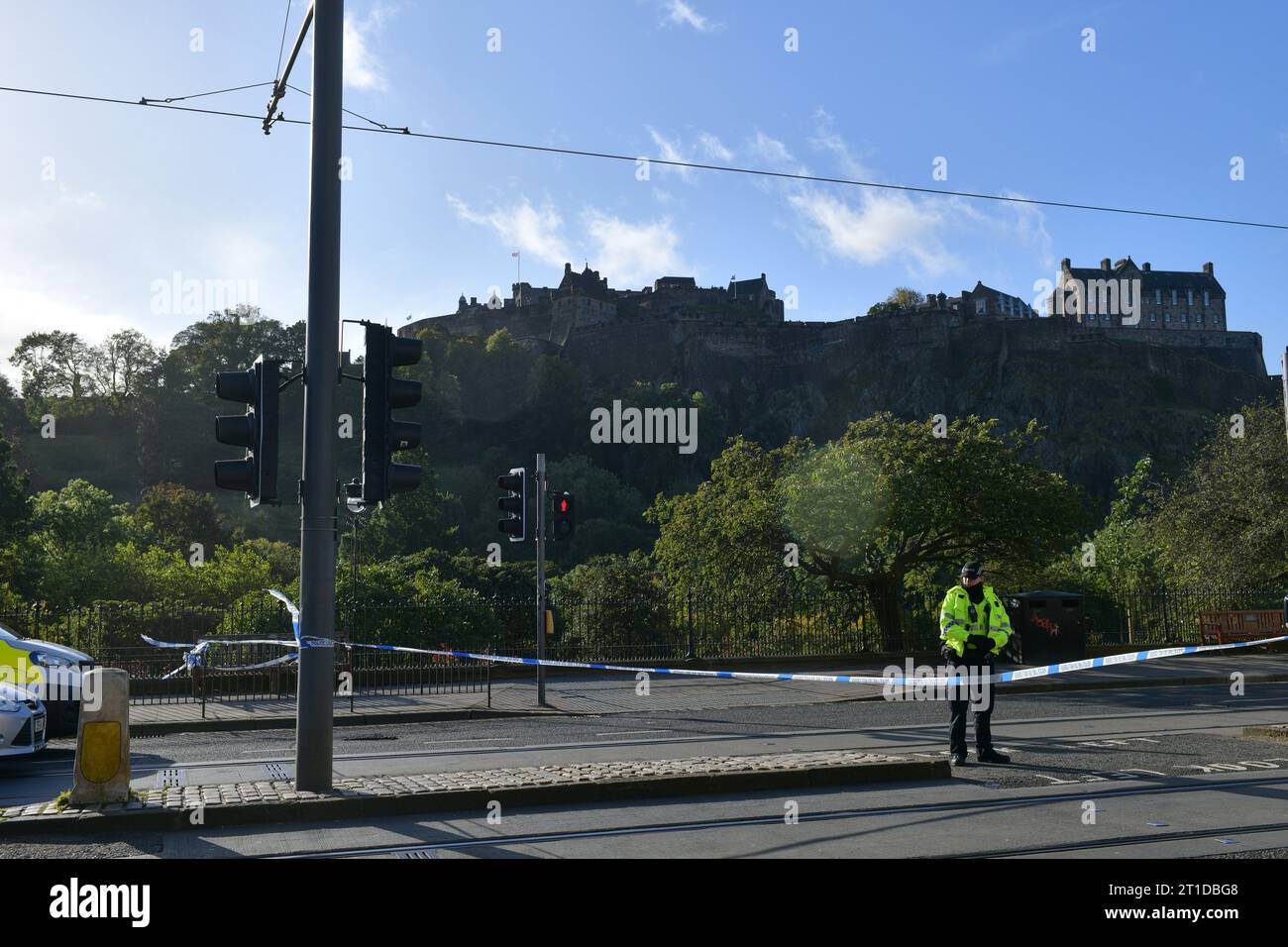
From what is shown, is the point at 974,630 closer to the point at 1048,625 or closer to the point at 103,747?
the point at 103,747

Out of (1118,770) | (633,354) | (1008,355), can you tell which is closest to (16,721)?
(1118,770)

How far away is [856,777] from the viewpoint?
869 centimetres

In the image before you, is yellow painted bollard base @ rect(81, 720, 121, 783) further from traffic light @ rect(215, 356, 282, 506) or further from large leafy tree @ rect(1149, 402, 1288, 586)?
large leafy tree @ rect(1149, 402, 1288, 586)

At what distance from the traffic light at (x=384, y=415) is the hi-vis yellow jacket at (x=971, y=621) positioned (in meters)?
4.81

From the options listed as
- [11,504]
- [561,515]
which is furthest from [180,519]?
[561,515]

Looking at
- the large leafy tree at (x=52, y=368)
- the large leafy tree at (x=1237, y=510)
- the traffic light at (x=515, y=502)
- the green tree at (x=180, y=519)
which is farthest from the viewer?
the large leafy tree at (x=52, y=368)

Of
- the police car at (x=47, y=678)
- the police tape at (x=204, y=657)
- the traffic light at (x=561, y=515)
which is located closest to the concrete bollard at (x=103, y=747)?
the police car at (x=47, y=678)

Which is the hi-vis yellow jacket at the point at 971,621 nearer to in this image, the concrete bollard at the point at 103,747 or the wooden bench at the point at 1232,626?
the concrete bollard at the point at 103,747

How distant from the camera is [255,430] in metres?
8.19

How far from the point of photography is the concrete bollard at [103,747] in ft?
23.6

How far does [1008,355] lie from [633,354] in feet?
124

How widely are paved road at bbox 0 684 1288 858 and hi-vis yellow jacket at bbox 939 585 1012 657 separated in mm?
1109

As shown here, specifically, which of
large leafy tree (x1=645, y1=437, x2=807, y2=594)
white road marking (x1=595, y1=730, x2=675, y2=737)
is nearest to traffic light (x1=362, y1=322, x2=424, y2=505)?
white road marking (x1=595, y1=730, x2=675, y2=737)

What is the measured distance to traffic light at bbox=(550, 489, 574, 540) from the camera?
17.9 metres
